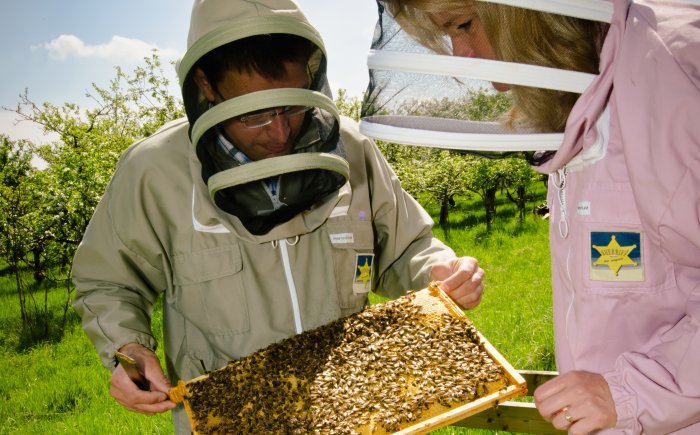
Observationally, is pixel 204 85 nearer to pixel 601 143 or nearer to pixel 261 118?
pixel 261 118

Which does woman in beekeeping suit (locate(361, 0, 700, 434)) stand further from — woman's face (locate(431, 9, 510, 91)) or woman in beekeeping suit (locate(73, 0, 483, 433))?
woman in beekeeping suit (locate(73, 0, 483, 433))

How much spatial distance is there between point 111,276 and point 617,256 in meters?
2.13

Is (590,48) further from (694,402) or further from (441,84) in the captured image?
(694,402)

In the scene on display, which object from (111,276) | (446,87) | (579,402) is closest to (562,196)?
(446,87)

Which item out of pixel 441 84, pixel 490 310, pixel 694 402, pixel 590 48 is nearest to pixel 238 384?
pixel 441 84

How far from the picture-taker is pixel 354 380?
212 cm

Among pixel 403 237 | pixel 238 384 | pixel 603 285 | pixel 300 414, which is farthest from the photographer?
pixel 403 237

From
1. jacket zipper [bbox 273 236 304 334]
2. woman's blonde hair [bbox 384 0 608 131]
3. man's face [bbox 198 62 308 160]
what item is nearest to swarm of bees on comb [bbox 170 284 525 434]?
jacket zipper [bbox 273 236 304 334]

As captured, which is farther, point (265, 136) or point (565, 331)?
point (265, 136)

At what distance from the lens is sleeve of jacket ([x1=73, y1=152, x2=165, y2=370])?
2359 mm

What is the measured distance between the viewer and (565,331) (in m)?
1.78

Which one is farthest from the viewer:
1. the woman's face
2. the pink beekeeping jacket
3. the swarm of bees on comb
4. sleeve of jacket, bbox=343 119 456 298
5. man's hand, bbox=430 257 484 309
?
sleeve of jacket, bbox=343 119 456 298

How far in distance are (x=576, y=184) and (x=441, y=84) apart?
0.53 m

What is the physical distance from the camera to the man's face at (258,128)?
7.27 ft
